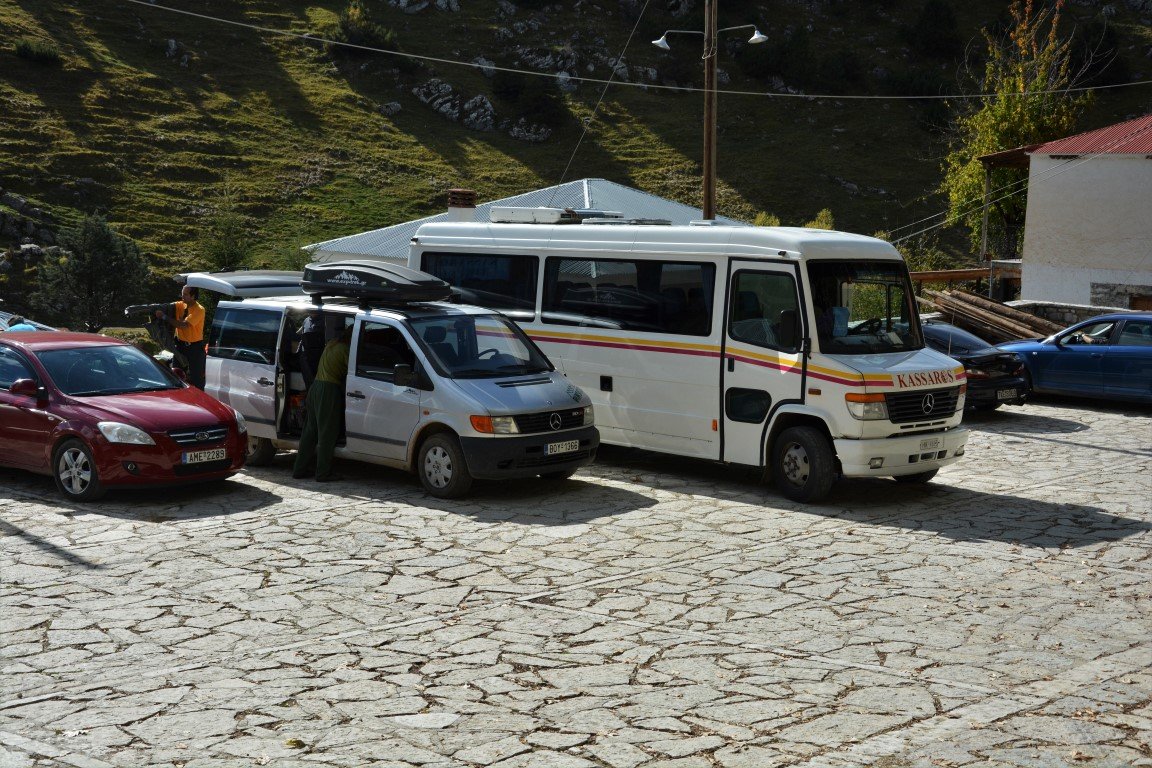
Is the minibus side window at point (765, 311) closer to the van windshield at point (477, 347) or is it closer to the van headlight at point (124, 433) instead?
the van windshield at point (477, 347)

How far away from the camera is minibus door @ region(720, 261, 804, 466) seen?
12453mm

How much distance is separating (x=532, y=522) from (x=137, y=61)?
65.8m

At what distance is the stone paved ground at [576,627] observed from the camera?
6.25 m

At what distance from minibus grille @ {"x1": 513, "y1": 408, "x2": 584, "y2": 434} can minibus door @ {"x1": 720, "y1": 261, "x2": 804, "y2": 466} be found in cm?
158

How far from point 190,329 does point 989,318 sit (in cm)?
1627

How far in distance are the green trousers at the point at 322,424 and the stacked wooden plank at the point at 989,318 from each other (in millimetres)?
16086

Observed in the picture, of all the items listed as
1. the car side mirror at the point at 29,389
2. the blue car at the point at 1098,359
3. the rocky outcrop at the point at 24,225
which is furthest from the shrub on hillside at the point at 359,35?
the car side mirror at the point at 29,389

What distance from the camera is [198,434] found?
39.8ft

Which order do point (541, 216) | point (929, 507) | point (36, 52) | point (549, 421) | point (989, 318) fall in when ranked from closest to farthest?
point (929, 507) → point (549, 421) → point (541, 216) → point (989, 318) → point (36, 52)

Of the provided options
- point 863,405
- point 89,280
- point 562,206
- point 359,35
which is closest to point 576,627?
point 863,405

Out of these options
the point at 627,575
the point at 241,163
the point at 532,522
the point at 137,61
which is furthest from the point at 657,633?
the point at 137,61

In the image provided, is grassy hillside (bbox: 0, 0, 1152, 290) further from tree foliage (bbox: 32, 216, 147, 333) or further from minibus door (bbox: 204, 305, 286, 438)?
minibus door (bbox: 204, 305, 286, 438)

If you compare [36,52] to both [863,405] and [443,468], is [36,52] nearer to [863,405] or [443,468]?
[443,468]

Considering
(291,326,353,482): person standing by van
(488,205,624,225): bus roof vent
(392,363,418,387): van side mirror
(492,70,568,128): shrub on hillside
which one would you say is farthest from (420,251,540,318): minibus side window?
(492,70,568,128): shrub on hillside
